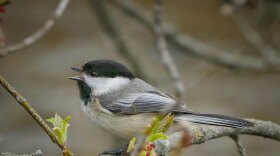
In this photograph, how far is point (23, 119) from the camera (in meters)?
4.29

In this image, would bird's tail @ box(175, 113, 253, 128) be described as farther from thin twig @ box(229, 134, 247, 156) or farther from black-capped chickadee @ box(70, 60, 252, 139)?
thin twig @ box(229, 134, 247, 156)

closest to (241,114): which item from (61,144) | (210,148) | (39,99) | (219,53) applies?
(210,148)

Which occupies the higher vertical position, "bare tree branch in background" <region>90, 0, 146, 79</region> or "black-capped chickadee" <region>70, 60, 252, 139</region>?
"bare tree branch in background" <region>90, 0, 146, 79</region>

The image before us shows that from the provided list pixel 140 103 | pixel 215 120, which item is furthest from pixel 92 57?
pixel 215 120

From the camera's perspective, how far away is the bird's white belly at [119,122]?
2.21 meters

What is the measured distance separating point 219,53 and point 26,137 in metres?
1.67

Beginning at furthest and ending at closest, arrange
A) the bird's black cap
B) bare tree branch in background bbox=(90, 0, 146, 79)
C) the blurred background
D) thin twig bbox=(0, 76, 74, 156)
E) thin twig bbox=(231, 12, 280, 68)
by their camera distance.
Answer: the blurred background, bare tree branch in background bbox=(90, 0, 146, 79), thin twig bbox=(231, 12, 280, 68), the bird's black cap, thin twig bbox=(0, 76, 74, 156)

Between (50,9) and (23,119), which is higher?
(50,9)

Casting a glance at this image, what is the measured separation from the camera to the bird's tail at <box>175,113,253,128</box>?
193cm

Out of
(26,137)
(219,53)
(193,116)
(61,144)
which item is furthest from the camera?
(26,137)

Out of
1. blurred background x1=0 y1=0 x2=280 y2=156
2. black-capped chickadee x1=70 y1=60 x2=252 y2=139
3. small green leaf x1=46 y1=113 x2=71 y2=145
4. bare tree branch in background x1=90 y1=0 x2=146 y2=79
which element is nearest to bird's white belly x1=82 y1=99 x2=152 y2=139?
black-capped chickadee x1=70 y1=60 x2=252 y2=139

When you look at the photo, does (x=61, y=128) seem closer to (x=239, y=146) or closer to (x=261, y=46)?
(x=239, y=146)

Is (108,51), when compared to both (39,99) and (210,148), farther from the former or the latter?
(210,148)

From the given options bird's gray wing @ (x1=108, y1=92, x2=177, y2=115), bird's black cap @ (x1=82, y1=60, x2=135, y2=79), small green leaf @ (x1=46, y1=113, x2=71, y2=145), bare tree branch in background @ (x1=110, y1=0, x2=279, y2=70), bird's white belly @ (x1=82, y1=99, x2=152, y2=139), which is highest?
bare tree branch in background @ (x1=110, y1=0, x2=279, y2=70)
